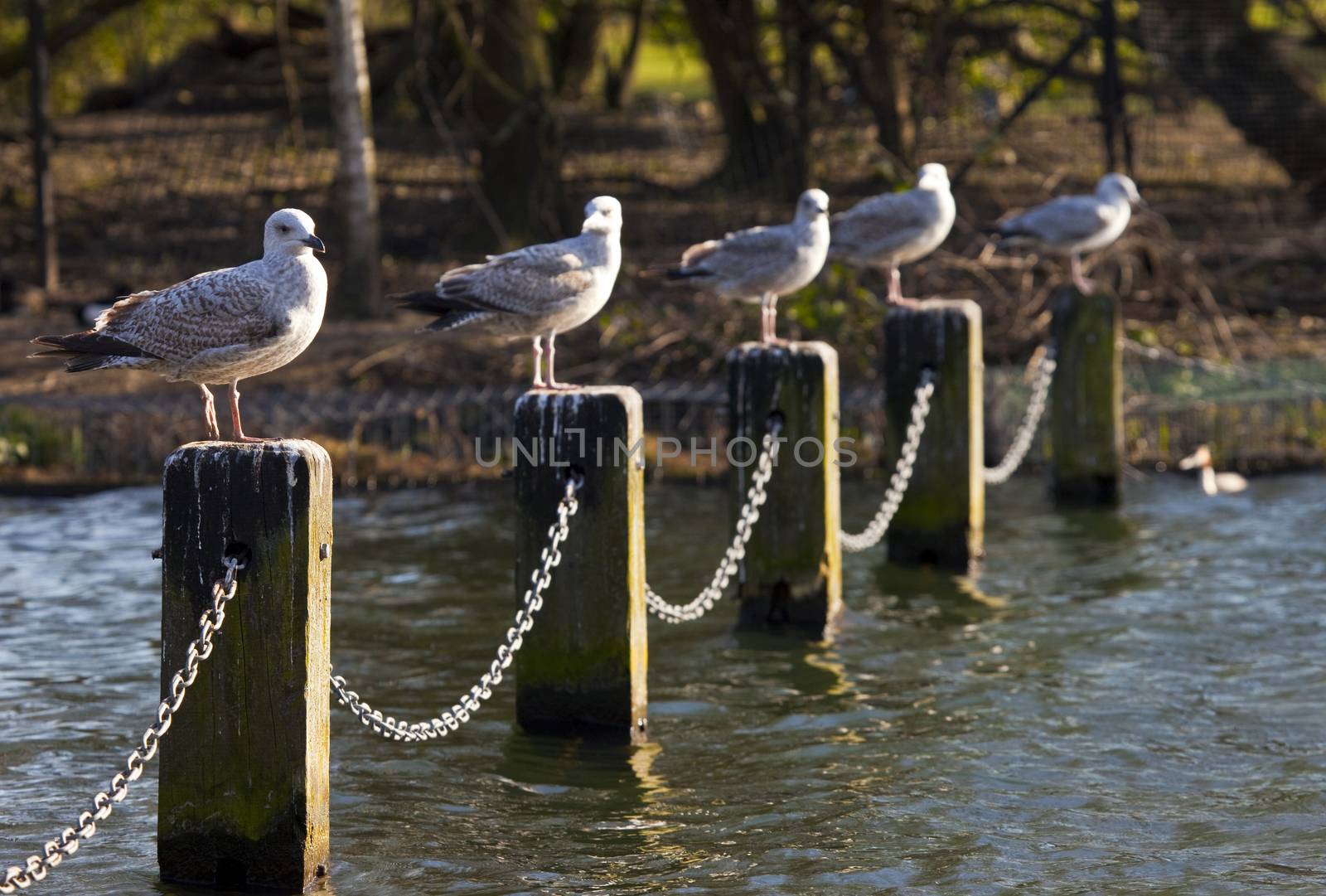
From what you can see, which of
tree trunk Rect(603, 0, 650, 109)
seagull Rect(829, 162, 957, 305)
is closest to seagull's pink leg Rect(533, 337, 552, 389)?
seagull Rect(829, 162, 957, 305)

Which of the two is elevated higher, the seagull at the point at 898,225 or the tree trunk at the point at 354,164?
the tree trunk at the point at 354,164

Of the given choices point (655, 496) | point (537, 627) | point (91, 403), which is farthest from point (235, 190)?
point (537, 627)

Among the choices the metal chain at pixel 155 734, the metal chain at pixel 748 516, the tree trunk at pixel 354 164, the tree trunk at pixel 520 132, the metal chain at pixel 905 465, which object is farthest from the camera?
the tree trunk at pixel 520 132

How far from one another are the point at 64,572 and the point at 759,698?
431cm

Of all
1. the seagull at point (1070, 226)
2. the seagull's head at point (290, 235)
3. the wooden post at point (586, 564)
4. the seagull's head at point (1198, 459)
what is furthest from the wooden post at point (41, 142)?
the seagull's head at point (290, 235)

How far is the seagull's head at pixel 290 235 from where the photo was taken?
5523 millimetres

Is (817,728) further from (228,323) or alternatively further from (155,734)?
(155,734)

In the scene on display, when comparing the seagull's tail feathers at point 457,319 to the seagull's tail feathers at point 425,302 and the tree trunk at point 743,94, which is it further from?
the tree trunk at point 743,94

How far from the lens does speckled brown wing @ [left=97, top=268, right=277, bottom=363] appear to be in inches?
216

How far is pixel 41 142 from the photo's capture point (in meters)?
16.7

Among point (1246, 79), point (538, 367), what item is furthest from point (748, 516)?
point (1246, 79)

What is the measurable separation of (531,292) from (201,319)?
5.85 ft

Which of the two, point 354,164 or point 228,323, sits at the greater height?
point 354,164

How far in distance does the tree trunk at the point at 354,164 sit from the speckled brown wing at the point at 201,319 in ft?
29.6
